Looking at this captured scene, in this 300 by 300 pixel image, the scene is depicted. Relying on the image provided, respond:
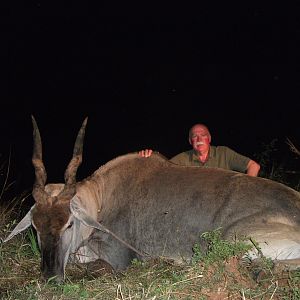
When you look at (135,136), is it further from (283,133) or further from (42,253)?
(42,253)

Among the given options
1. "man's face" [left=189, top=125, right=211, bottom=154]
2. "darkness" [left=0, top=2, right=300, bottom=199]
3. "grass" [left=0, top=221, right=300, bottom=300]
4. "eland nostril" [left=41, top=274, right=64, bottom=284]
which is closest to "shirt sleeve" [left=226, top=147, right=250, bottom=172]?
"man's face" [left=189, top=125, right=211, bottom=154]

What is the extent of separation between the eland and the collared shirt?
703 millimetres

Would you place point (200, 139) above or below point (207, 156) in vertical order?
above

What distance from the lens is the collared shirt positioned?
19.2 feet

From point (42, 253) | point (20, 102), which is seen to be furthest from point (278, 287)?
point (20, 102)

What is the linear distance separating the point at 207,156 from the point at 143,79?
80.8 ft

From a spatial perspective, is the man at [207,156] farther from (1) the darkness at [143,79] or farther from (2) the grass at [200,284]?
(1) the darkness at [143,79]

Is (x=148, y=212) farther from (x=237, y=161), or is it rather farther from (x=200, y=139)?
(x=237, y=161)

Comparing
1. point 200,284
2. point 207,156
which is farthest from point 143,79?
point 200,284

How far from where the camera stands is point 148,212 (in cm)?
489

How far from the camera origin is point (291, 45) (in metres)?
30.3

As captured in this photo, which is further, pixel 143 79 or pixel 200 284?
pixel 143 79

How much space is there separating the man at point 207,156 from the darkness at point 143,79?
271 inches

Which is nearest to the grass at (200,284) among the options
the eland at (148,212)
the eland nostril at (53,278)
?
the eland nostril at (53,278)
